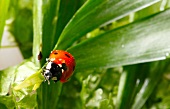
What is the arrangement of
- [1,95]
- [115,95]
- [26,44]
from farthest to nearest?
[26,44], [115,95], [1,95]

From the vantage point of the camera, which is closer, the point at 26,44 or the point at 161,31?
the point at 161,31

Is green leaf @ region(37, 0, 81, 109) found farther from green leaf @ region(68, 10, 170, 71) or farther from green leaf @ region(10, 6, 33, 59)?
green leaf @ region(10, 6, 33, 59)

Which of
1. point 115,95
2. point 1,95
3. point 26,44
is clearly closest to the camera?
point 1,95

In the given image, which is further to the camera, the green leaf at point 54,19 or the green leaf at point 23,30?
the green leaf at point 23,30

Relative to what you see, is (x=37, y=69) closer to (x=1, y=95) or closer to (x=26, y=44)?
(x=1, y=95)

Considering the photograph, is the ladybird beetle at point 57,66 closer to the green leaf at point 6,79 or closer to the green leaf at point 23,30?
the green leaf at point 6,79

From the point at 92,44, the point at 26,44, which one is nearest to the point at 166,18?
the point at 92,44

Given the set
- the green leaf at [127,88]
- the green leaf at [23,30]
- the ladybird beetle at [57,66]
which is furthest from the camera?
the green leaf at [23,30]

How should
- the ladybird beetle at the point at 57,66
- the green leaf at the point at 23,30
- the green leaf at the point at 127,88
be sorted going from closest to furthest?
the ladybird beetle at the point at 57,66
the green leaf at the point at 127,88
the green leaf at the point at 23,30

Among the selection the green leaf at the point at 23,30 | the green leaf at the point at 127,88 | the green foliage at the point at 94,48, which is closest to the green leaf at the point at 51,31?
the green foliage at the point at 94,48
